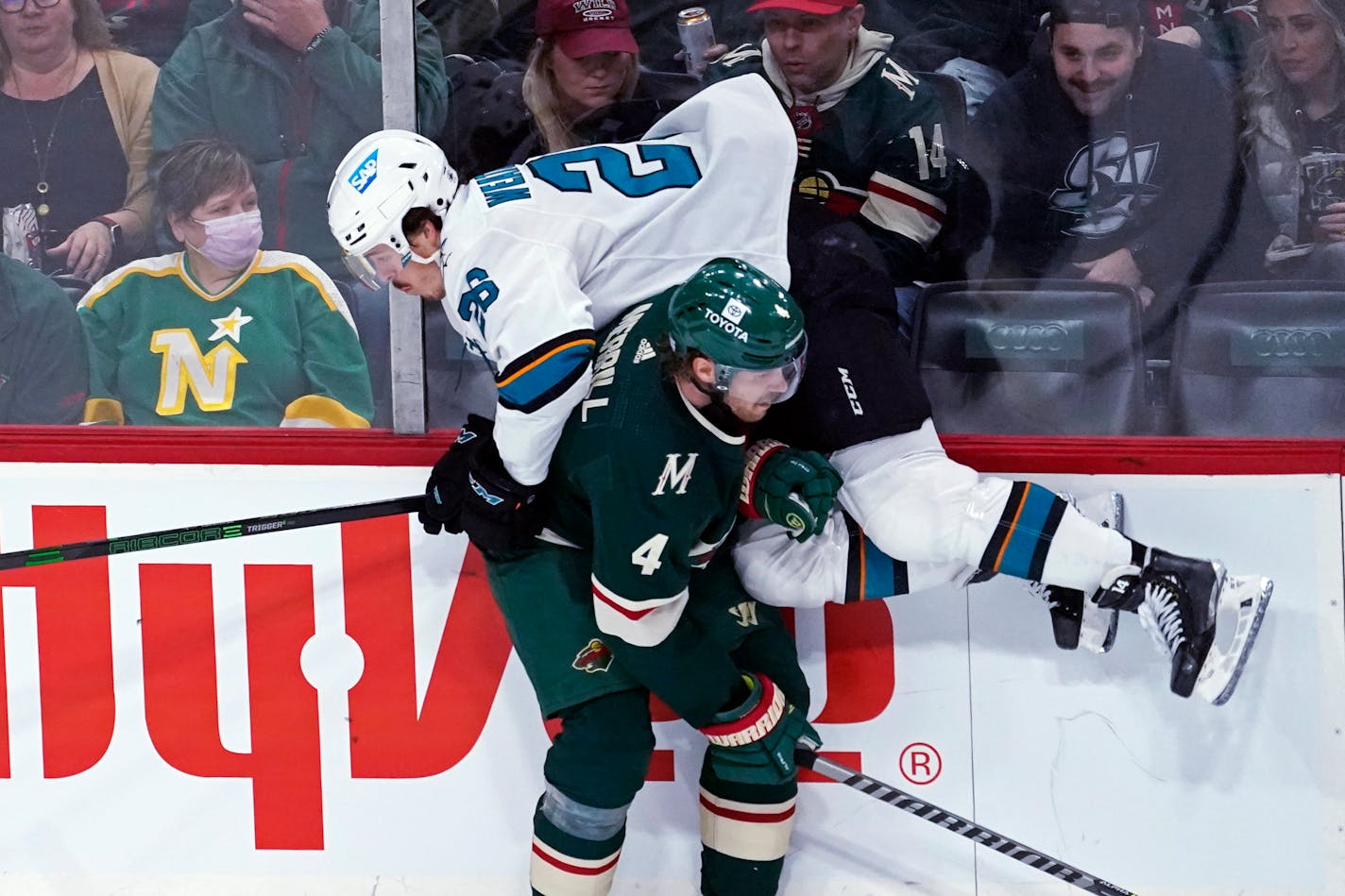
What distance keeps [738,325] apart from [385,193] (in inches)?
23.5

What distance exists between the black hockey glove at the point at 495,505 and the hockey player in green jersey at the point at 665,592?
20 millimetres

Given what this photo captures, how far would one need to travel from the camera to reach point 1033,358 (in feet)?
9.04

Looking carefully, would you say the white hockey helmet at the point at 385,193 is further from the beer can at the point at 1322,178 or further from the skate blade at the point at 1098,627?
the beer can at the point at 1322,178

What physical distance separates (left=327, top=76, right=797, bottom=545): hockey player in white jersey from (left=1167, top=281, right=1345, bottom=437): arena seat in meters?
0.84

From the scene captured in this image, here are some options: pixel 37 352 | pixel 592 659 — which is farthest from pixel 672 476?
pixel 37 352

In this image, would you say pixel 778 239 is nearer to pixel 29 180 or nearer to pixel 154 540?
pixel 154 540

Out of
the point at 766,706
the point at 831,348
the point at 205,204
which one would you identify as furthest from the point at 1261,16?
the point at 205,204

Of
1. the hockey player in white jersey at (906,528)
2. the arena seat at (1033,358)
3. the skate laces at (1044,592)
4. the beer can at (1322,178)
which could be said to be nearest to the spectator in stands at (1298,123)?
the beer can at (1322,178)

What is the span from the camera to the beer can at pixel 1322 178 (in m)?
2.67

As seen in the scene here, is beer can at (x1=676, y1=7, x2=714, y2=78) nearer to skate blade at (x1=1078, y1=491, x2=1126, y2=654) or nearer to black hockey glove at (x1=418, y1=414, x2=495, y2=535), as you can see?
black hockey glove at (x1=418, y1=414, x2=495, y2=535)

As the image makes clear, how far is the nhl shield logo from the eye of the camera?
93.8 inches

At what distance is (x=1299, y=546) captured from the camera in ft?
8.53

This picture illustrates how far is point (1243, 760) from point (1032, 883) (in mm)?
431

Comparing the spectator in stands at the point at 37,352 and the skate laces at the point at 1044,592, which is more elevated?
the spectator in stands at the point at 37,352
